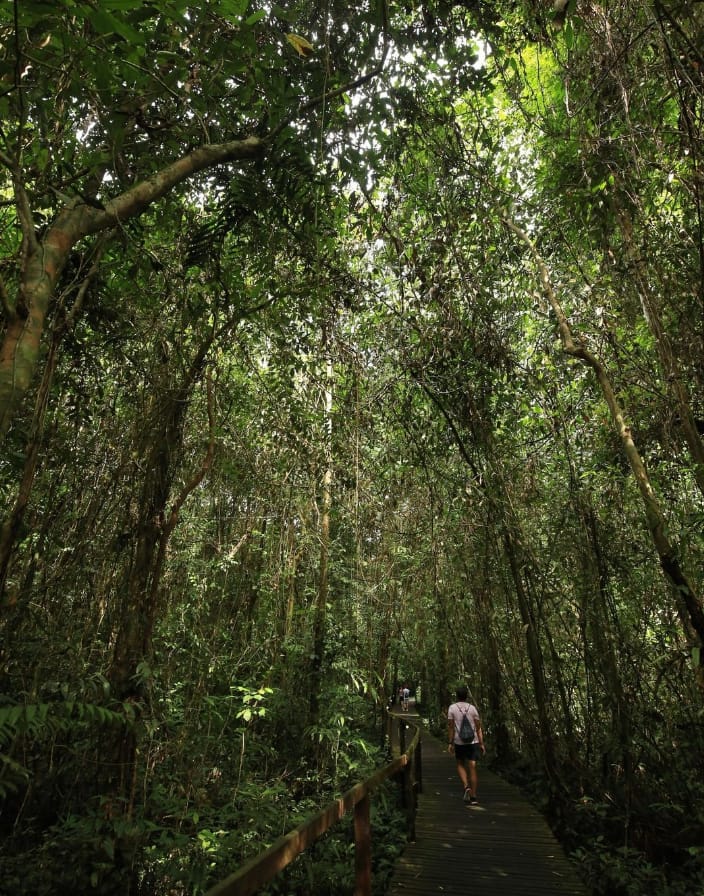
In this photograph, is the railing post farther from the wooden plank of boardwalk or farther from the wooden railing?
the wooden plank of boardwalk

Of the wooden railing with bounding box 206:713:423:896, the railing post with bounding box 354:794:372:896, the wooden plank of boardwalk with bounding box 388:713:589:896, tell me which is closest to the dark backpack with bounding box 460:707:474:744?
the wooden plank of boardwalk with bounding box 388:713:589:896

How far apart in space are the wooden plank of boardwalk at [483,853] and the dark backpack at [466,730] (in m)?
0.76

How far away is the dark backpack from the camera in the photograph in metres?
6.41

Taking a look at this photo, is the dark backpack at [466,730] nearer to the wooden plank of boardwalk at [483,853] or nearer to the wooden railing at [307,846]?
the wooden plank of boardwalk at [483,853]

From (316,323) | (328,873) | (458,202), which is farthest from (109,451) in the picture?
(328,873)

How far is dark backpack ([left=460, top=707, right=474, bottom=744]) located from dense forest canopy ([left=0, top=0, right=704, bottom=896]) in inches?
36.1

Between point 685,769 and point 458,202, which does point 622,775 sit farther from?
point 458,202

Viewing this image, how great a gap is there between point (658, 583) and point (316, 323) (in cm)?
464

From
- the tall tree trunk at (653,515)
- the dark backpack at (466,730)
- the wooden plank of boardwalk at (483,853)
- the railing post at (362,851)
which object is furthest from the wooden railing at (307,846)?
the dark backpack at (466,730)

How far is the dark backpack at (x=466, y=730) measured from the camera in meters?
6.41

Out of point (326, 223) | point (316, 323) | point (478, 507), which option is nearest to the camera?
point (326, 223)

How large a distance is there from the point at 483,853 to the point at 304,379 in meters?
4.80

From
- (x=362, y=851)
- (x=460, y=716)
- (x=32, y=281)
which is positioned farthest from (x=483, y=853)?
(x=32, y=281)

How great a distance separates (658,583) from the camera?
5.57 meters
